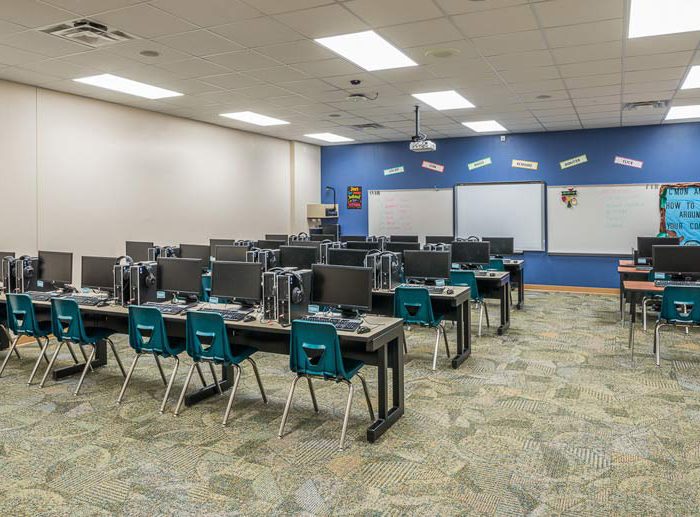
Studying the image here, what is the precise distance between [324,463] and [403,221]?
8.90 meters

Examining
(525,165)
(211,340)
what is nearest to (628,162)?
(525,165)

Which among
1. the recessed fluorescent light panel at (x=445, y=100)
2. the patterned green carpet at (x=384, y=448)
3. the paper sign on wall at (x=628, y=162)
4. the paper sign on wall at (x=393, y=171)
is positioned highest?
the recessed fluorescent light panel at (x=445, y=100)

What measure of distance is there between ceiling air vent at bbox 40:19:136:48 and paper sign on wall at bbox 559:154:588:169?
8114 millimetres

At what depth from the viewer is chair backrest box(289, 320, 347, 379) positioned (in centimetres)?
346

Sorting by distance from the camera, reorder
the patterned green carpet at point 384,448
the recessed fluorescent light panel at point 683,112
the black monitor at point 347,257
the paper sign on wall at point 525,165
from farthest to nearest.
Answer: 1. the paper sign on wall at point 525,165
2. the recessed fluorescent light panel at point 683,112
3. the black monitor at point 347,257
4. the patterned green carpet at point 384,448

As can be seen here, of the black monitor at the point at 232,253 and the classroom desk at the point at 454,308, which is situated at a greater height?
the black monitor at the point at 232,253

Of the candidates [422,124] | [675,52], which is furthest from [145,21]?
[422,124]

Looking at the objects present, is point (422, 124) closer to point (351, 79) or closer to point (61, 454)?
point (351, 79)

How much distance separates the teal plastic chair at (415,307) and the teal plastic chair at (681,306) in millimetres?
2099

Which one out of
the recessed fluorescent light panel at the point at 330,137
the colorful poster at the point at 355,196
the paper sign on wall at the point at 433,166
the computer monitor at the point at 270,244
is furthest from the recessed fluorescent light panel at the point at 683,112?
the computer monitor at the point at 270,244

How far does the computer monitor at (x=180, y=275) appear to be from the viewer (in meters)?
4.89

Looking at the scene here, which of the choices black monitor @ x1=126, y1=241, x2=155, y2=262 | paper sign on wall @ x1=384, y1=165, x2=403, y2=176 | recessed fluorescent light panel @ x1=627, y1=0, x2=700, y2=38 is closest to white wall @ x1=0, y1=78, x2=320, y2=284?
black monitor @ x1=126, y1=241, x2=155, y2=262

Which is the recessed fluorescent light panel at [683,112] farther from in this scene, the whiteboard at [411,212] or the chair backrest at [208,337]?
the chair backrest at [208,337]

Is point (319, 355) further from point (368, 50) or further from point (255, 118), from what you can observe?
point (255, 118)
